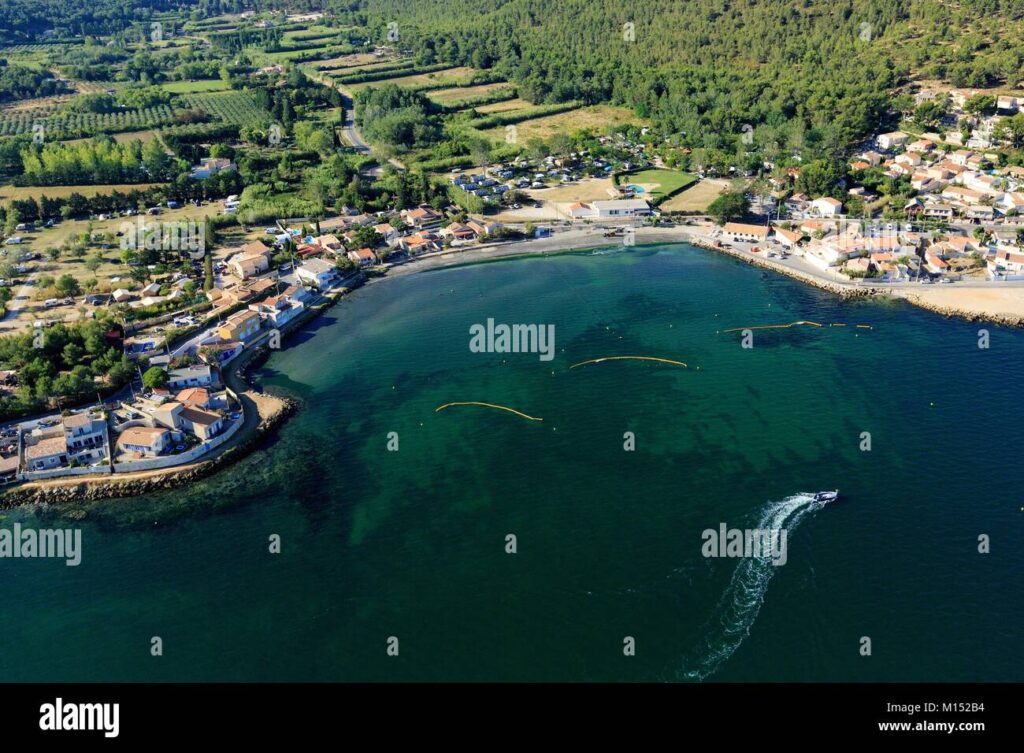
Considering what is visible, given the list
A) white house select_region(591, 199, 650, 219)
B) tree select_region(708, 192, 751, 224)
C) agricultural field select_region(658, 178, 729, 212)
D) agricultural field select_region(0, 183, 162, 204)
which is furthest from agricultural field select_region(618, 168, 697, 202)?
agricultural field select_region(0, 183, 162, 204)

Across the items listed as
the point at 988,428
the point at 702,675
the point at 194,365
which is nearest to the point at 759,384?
the point at 988,428

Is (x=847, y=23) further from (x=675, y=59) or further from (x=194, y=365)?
(x=194, y=365)

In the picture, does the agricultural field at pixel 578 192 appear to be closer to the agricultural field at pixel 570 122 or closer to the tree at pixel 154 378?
the agricultural field at pixel 570 122

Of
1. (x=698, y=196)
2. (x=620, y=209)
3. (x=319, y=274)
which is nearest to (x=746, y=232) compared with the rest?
(x=698, y=196)

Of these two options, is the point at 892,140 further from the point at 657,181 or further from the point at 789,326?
the point at 789,326

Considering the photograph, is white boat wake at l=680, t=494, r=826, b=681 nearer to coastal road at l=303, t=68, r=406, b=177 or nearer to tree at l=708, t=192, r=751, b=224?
tree at l=708, t=192, r=751, b=224

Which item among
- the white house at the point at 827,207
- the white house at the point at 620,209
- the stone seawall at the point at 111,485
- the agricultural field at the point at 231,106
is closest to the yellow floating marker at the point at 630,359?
the stone seawall at the point at 111,485
